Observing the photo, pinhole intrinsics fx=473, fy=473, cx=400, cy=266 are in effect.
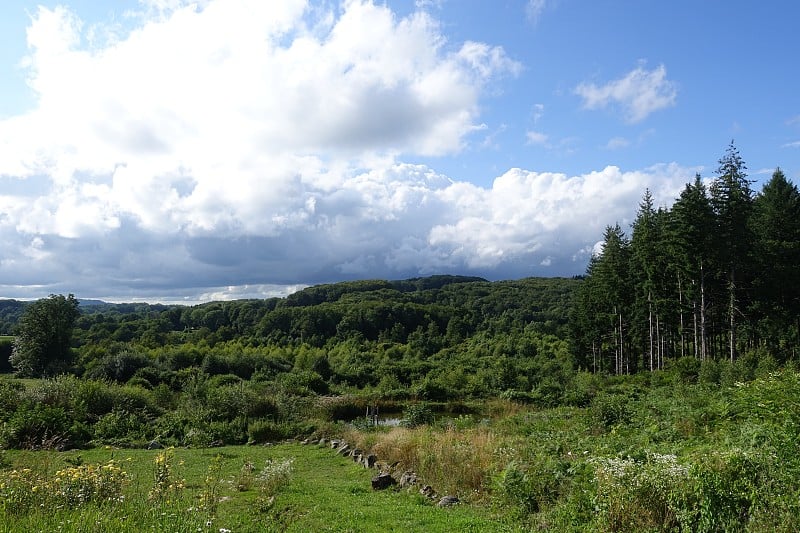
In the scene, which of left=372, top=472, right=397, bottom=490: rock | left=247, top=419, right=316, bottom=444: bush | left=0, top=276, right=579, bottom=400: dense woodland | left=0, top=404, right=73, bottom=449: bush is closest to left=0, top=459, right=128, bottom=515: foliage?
left=372, top=472, right=397, bottom=490: rock

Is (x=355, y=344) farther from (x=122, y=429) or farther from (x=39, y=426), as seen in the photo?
(x=39, y=426)

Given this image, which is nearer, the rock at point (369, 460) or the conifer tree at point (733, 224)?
the rock at point (369, 460)

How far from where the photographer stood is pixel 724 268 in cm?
3534

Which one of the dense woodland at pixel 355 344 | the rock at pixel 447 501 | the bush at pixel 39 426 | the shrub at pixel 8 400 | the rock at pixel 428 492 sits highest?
the rock at pixel 447 501

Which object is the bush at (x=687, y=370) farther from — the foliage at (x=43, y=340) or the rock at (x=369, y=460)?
the foliage at (x=43, y=340)

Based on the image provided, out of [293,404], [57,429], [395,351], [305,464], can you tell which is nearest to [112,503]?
[305,464]

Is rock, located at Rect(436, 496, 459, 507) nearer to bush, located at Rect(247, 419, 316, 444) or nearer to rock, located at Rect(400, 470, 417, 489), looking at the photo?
rock, located at Rect(400, 470, 417, 489)

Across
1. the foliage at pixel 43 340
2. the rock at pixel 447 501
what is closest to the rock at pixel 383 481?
the rock at pixel 447 501

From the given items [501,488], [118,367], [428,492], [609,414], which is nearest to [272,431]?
[428,492]

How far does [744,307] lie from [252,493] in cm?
4036

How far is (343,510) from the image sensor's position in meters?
9.87

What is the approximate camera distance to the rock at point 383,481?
1204 centimetres

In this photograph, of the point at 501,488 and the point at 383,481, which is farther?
the point at 383,481

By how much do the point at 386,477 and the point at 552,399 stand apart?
26.2 metres
